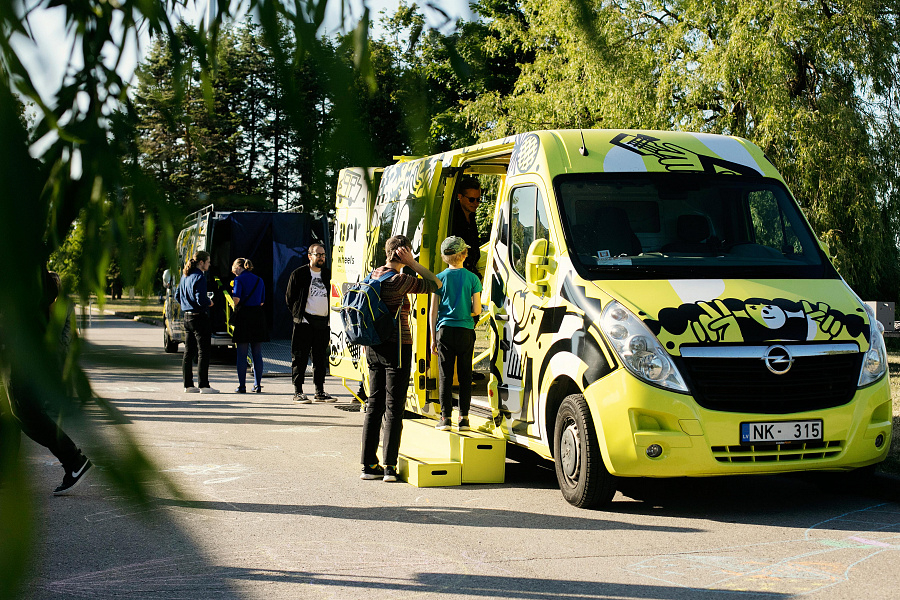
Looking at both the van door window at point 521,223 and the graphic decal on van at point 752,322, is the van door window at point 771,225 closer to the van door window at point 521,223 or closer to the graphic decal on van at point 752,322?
the graphic decal on van at point 752,322

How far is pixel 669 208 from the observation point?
23.3 ft

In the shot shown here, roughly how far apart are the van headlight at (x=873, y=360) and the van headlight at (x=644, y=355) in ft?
4.26

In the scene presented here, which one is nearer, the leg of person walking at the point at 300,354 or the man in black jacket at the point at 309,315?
the man in black jacket at the point at 309,315

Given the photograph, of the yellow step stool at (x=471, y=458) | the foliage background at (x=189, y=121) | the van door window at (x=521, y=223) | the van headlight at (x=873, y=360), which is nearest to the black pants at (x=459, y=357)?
the yellow step stool at (x=471, y=458)

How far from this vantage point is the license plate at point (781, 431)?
610 centimetres

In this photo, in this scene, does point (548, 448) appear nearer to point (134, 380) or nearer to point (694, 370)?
point (694, 370)

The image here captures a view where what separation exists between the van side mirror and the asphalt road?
1.49m

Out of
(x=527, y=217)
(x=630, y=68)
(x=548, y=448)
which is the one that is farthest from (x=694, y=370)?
(x=630, y=68)

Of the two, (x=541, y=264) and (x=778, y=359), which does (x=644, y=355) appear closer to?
(x=778, y=359)

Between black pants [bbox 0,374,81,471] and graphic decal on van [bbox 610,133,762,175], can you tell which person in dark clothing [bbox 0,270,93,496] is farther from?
graphic decal on van [bbox 610,133,762,175]

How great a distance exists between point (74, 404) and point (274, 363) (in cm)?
1720

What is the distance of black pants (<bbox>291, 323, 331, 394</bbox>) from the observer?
12.6m

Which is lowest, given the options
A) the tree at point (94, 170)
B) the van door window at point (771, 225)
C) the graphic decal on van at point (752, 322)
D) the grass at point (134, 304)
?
the graphic decal on van at point (752, 322)

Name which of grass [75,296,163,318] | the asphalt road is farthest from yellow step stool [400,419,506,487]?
grass [75,296,163,318]
